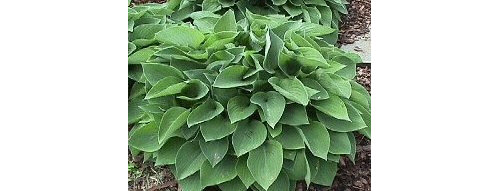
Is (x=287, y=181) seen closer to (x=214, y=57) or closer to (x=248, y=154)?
(x=248, y=154)

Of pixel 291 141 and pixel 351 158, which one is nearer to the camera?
pixel 291 141

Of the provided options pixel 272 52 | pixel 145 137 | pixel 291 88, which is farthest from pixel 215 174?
pixel 272 52

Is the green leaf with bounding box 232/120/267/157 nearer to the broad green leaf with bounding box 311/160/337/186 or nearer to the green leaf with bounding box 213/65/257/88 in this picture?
the green leaf with bounding box 213/65/257/88

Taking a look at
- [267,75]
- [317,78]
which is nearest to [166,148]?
[267,75]

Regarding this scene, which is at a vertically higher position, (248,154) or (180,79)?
(180,79)

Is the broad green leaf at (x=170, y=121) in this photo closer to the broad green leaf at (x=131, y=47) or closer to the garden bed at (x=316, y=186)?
the garden bed at (x=316, y=186)

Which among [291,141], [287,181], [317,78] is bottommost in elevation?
[287,181]
